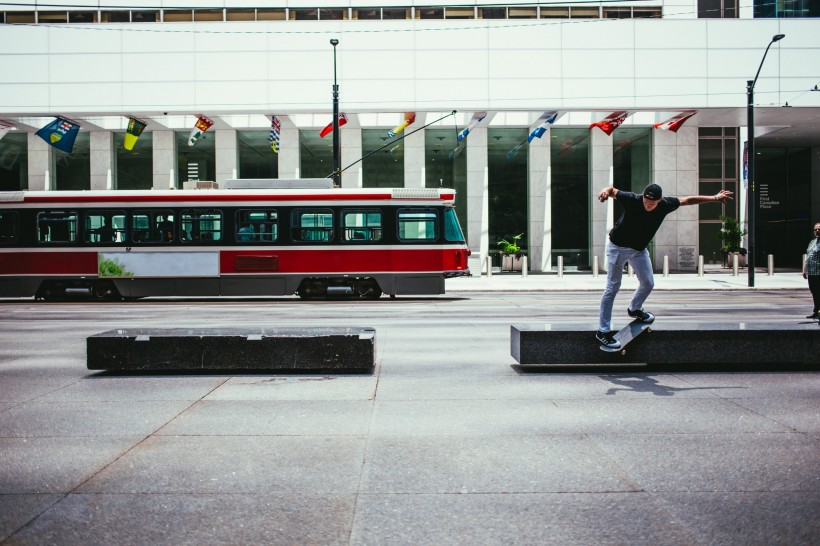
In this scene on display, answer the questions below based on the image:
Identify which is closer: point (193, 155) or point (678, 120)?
point (678, 120)

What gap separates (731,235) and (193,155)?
3000 centimetres

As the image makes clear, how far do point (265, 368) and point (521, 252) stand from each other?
97.8ft

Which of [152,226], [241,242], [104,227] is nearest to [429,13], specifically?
[241,242]

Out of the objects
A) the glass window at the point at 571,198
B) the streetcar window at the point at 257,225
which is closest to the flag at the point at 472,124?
the glass window at the point at 571,198

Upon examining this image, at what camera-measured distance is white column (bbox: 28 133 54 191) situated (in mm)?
36031

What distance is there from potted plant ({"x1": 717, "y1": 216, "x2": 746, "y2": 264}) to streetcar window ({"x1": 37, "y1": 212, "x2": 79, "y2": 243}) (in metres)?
31.9

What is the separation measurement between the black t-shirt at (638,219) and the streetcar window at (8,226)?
19771mm

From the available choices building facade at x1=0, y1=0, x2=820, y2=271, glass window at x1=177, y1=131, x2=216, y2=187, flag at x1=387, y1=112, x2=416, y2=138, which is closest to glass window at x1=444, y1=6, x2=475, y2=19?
building facade at x1=0, y1=0, x2=820, y2=271

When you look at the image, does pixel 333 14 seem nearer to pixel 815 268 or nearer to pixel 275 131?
pixel 275 131

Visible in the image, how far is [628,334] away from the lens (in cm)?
764

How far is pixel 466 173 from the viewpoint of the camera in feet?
119

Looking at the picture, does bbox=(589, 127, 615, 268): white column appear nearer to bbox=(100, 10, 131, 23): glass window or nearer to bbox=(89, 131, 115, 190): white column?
bbox=(89, 131, 115, 190): white column

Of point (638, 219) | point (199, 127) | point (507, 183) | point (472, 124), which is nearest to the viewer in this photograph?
point (638, 219)

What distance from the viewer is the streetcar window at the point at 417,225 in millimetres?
20516
